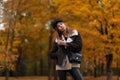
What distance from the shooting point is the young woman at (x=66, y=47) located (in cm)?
488

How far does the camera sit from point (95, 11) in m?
22.4

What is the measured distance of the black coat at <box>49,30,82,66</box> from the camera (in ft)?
16.0

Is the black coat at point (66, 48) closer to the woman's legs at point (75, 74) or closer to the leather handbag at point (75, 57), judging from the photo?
the leather handbag at point (75, 57)

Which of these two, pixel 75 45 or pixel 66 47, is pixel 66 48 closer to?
pixel 66 47

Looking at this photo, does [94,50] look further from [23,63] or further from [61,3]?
[23,63]

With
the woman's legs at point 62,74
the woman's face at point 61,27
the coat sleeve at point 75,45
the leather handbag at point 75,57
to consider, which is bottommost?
the woman's legs at point 62,74

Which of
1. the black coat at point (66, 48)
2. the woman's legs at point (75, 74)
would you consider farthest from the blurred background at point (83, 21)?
the woman's legs at point (75, 74)

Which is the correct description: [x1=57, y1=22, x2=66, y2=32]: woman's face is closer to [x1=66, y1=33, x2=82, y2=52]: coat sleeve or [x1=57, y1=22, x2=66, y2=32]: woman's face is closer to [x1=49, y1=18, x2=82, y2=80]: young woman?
[x1=49, y1=18, x2=82, y2=80]: young woman

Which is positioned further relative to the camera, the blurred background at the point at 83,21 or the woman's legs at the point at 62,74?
the blurred background at the point at 83,21

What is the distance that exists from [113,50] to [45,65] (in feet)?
133

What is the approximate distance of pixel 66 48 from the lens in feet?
16.2

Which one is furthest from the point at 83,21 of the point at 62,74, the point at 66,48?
the point at 66,48

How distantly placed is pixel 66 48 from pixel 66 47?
0.03m

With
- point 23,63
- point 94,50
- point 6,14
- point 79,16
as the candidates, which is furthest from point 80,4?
point 23,63
